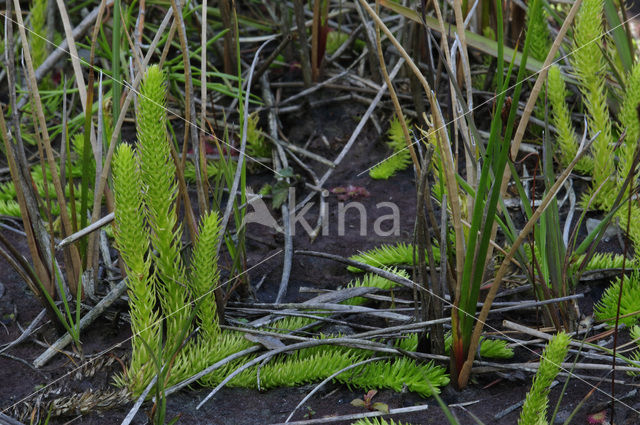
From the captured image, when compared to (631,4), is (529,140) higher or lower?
lower

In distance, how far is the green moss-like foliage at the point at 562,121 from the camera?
191 cm

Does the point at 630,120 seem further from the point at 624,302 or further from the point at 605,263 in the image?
the point at 624,302

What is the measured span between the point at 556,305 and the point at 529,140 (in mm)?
937

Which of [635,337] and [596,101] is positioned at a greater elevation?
[596,101]

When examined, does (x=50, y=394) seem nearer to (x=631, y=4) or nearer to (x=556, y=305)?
(x=556, y=305)

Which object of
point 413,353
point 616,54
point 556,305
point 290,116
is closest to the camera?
point 413,353

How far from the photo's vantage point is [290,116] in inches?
105

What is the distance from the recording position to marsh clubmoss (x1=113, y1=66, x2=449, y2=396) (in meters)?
1.32

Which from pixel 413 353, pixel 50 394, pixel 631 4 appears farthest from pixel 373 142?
pixel 50 394

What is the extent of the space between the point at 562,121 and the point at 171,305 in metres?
1.26

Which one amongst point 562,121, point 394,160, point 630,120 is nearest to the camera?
point 630,120

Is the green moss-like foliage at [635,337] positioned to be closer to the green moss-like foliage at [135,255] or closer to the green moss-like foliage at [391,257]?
the green moss-like foliage at [391,257]

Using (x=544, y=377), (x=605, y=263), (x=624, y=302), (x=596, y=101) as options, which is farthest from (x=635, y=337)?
(x=596, y=101)

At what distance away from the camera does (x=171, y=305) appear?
1462mm
